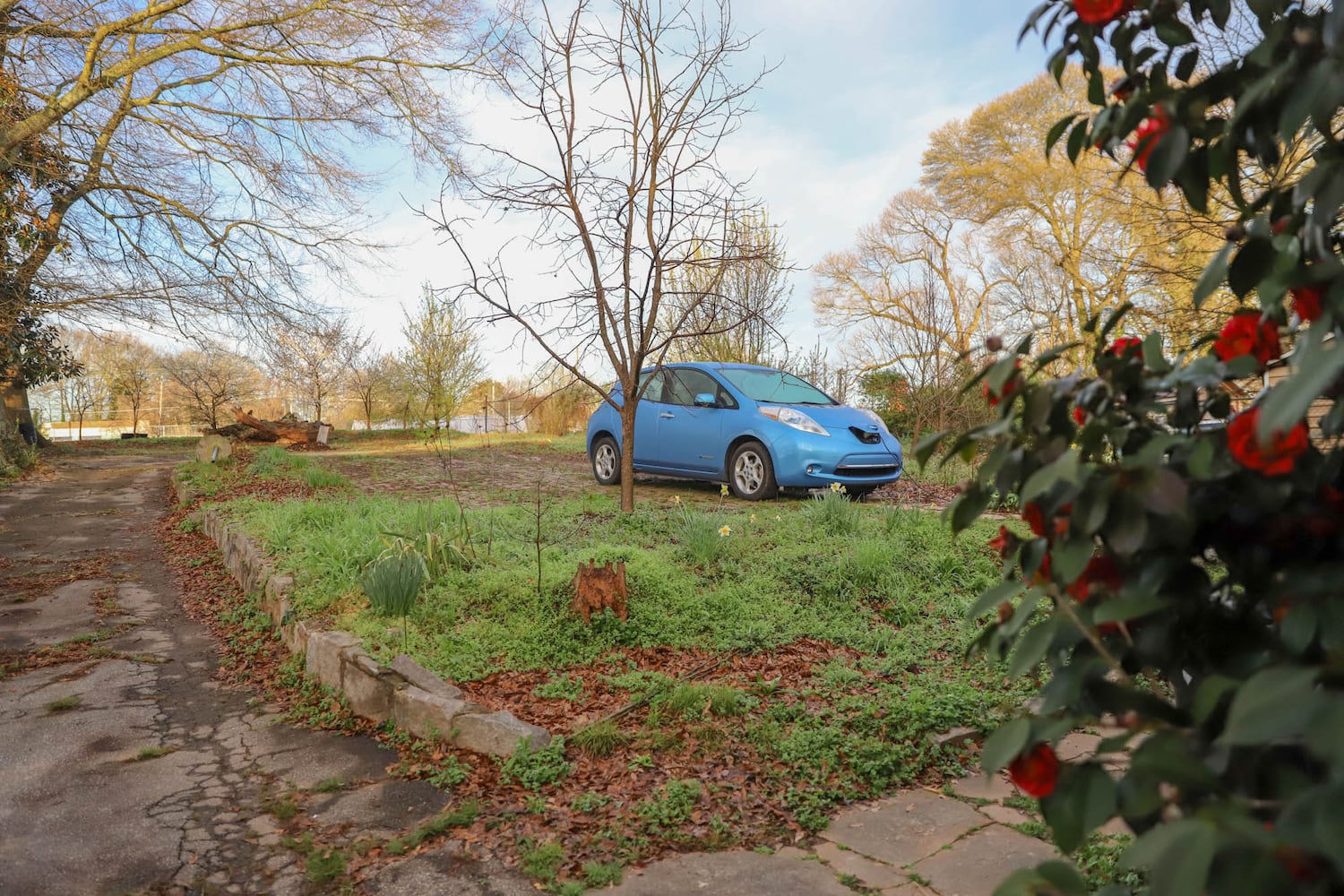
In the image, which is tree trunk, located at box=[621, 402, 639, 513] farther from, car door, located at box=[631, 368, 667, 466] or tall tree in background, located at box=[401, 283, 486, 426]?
tall tree in background, located at box=[401, 283, 486, 426]

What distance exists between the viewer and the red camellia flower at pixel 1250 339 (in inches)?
48.4

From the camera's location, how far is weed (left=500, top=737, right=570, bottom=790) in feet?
10.8

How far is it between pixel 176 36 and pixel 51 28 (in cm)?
231

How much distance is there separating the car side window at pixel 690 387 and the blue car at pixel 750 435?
13 mm

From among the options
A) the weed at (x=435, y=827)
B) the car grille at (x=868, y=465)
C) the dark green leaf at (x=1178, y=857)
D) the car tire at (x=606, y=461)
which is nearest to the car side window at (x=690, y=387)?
the car tire at (x=606, y=461)

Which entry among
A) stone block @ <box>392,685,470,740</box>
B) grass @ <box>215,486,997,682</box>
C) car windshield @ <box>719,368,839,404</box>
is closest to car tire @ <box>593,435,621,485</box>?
car windshield @ <box>719,368,839,404</box>

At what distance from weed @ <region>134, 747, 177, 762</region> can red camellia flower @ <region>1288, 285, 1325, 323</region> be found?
4.71 meters

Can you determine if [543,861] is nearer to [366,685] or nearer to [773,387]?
[366,685]

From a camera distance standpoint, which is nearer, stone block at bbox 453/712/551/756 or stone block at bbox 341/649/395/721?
stone block at bbox 453/712/551/756

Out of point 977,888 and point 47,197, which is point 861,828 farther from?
point 47,197

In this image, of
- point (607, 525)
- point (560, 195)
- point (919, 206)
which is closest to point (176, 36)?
point (560, 195)

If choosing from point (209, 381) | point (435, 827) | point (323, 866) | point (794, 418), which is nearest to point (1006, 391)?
point (435, 827)

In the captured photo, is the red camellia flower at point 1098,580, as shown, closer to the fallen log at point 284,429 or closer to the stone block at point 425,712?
the stone block at point 425,712

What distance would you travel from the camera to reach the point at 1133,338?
1447 mm
